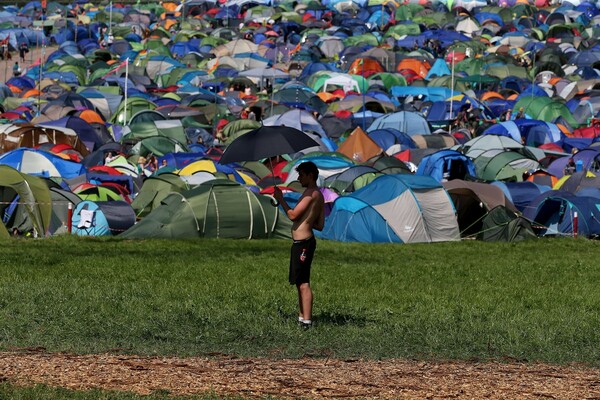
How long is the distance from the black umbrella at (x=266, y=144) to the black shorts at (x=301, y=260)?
150 cm

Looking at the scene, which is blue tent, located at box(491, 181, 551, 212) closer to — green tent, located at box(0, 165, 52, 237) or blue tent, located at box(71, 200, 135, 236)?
blue tent, located at box(71, 200, 135, 236)

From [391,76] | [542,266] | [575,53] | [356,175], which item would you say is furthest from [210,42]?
[542,266]

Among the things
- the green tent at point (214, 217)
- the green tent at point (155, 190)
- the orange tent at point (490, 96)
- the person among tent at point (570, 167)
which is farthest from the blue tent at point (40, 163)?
the orange tent at point (490, 96)

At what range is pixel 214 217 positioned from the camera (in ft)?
87.1

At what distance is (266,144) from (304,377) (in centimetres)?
478

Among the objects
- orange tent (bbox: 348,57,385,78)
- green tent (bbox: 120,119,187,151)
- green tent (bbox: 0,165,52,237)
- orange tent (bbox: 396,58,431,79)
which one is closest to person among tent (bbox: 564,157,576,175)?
green tent (bbox: 120,119,187,151)

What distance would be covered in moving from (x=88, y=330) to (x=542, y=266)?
11.2m

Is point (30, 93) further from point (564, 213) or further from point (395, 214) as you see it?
point (564, 213)

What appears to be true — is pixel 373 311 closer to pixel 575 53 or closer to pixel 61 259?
pixel 61 259

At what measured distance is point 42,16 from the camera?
3629 inches

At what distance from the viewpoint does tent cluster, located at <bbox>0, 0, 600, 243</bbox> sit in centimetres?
2781

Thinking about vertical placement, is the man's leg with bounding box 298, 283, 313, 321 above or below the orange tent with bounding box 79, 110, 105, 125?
above

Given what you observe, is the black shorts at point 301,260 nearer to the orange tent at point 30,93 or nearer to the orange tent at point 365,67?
the orange tent at point 30,93

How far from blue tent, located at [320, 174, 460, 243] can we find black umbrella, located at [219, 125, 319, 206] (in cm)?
1318
